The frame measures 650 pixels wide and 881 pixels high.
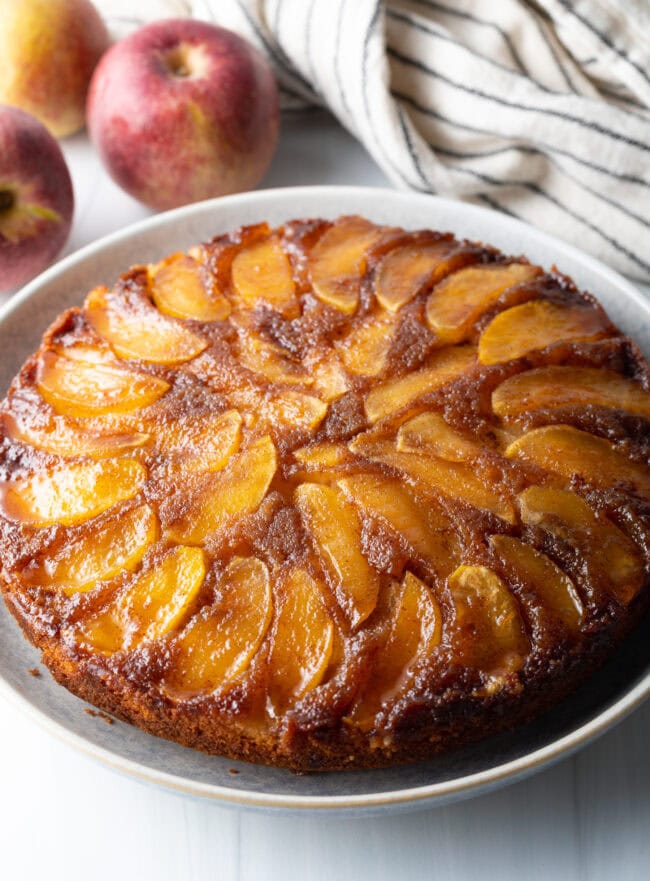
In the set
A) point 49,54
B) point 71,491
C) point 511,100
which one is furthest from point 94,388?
point 49,54

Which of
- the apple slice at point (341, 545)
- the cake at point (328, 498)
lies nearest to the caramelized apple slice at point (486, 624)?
the cake at point (328, 498)

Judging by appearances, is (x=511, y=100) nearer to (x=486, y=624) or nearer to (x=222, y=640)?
(x=486, y=624)

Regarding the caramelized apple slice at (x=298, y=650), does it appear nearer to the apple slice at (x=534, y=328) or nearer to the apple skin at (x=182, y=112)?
the apple slice at (x=534, y=328)

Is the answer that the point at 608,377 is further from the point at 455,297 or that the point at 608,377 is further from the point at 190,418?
the point at 190,418

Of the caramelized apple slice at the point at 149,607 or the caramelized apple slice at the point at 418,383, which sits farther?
the caramelized apple slice at the point at 418,383

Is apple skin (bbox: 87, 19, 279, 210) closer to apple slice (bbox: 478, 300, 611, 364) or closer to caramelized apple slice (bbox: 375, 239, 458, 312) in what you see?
caramelized apple slice (bbox: 375, 239, 458, 312)

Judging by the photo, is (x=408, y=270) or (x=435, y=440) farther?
(x=408, y=270)
